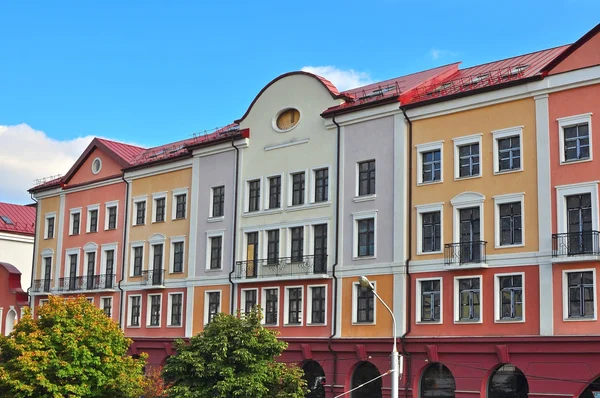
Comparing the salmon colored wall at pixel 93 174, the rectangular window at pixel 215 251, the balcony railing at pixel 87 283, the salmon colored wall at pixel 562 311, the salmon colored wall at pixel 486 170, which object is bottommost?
the salmon colored wall at pixel 562 311

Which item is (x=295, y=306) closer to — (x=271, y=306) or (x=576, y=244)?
(x=271, y=306)

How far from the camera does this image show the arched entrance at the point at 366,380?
37219mm

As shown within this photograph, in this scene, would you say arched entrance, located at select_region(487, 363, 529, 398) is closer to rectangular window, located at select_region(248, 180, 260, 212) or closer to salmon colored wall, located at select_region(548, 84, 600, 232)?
salmon colored wall, located at select_region(548, 84, 600, 232)

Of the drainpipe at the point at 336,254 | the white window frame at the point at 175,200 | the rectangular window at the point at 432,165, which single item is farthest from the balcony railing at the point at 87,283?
the rectangular window at the point at 432,165

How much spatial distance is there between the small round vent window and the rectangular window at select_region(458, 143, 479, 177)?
87.1ft

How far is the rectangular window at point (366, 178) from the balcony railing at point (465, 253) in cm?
498

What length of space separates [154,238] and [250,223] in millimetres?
7952

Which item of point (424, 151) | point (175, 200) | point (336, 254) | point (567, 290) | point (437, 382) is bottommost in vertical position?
point (437, 382)

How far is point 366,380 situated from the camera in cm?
3791

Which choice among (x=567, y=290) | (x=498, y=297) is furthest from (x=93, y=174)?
(x=567, y=290)

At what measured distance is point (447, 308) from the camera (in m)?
35.6

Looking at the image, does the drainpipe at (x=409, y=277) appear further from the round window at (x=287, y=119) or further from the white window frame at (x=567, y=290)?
Result: the white window frame at (x=567, y=290)

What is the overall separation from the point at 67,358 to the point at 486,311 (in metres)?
16.9

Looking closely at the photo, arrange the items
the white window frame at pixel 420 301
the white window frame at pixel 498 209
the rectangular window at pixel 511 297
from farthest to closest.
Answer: the white window frame at pixel 420 301 → the white window frame at pixel 498 209 → the rectangular window at pixel 511 297
